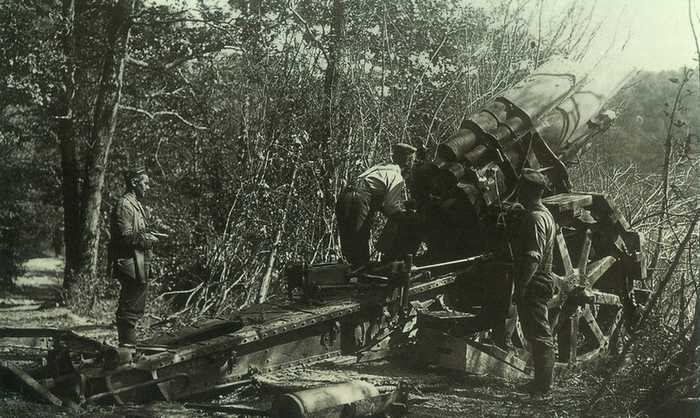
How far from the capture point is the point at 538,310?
6.44 metres

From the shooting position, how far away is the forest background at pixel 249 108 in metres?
11.2

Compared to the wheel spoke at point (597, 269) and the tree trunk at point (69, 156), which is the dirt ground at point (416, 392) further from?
the tree trunk at point (69, 156)

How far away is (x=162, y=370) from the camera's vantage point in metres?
5.11

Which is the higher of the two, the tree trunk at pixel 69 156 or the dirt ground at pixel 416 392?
the tree trunk at pixel 69 156

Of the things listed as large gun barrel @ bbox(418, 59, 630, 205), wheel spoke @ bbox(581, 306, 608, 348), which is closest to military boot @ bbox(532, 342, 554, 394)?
large gun barrel @ bbox(418, 59, 630, 205)

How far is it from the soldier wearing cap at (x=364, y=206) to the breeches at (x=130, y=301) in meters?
2.11

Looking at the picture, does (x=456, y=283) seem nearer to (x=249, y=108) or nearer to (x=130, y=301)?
(x=130, y=301)

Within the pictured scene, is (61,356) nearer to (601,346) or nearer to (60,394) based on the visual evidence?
(60,394)

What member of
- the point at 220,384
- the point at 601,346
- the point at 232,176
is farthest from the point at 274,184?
the point at 220,384

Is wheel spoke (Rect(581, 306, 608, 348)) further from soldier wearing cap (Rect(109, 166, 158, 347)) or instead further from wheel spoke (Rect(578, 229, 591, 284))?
soldier wearing cap (Rect(109, 166, 158, 347))

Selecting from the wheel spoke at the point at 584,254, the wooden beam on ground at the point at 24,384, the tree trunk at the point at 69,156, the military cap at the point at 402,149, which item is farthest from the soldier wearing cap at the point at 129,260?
the tree trunk at the point at 69,156

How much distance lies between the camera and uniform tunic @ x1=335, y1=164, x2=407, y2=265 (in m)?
7.41

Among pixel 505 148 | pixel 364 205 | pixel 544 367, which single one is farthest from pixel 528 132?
pixel 544 367

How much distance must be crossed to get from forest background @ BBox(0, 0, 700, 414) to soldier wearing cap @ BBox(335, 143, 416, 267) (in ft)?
7.25
